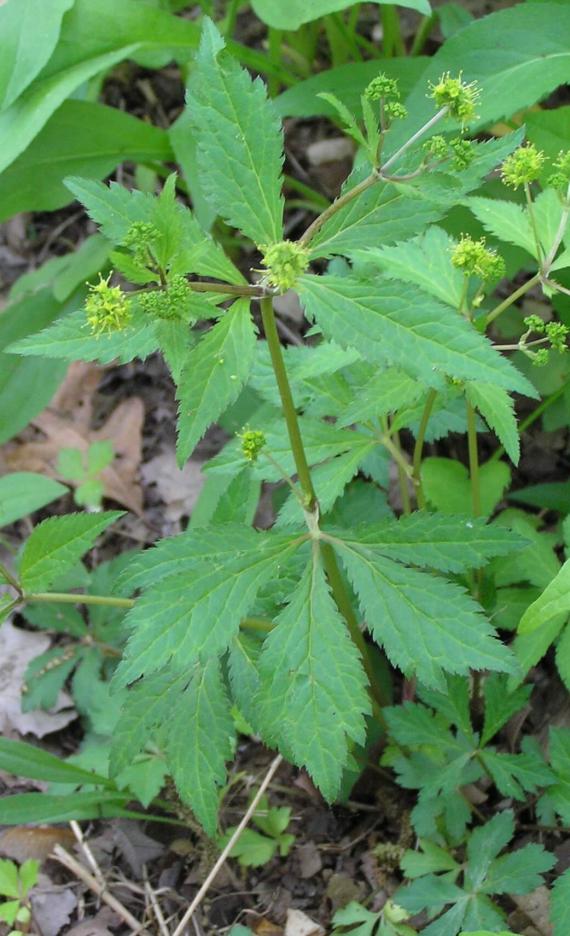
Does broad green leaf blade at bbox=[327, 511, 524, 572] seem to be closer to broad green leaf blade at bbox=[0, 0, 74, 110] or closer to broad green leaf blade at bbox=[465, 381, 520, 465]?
broad green leaf blade at bbox=[465, 381, 520, 465]

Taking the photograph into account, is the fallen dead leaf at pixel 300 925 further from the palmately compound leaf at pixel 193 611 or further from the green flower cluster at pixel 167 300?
the green flower cluster at pixel 167 300

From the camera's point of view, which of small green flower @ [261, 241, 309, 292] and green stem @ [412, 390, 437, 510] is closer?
small green flower @ [261, 241, 309, 292]

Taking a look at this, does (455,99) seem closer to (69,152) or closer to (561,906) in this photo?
(561,906)

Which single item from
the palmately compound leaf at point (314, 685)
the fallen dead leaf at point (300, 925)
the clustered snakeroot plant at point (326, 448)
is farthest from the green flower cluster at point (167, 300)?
the fallen dead leaf at point (300, 925)

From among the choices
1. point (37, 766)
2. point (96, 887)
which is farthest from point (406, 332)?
point (96, 887)

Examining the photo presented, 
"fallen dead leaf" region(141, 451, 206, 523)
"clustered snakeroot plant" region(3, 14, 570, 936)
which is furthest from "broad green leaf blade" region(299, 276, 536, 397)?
"fallen dead leaf" region(141, 451, 206, 523)

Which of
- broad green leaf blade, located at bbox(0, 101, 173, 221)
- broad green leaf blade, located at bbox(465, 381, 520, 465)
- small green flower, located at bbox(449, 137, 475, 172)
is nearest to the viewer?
small green flower, located at bbox(449, 137, 475, 172)

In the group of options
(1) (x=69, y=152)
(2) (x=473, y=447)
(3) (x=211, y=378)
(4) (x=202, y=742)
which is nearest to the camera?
(3) (x=211, y=378)
